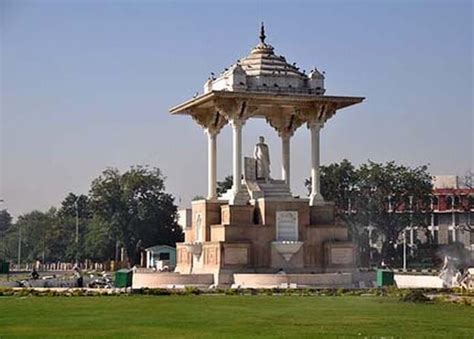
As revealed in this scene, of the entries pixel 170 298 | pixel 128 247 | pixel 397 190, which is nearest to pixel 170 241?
pixel 128 247

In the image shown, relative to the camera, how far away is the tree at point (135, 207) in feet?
A: 293

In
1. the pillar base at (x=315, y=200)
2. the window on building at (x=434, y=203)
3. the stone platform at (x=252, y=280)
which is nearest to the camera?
the stone platform at (x=252, y=280)

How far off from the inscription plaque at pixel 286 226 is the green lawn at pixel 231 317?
13545mm

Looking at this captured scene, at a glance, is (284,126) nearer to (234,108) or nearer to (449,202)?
(234,108)

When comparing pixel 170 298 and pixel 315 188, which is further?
pixel 315 188

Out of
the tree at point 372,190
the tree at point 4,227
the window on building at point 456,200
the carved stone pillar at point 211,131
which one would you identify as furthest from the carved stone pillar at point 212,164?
the tree at point 4,227

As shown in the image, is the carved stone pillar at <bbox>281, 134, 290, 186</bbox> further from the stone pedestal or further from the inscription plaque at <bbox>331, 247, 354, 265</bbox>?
the inscription plaque at <bbox>331, 247, 354, 265</bbox>

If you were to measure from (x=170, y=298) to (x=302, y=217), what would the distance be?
1501 cm

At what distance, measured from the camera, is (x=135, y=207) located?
89812 millimetres

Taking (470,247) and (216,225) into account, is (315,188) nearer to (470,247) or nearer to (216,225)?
(216,225)

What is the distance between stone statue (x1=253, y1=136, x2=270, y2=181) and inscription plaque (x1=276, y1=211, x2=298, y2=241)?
379 cm

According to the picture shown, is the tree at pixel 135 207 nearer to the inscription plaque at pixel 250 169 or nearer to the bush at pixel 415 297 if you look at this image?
the inscription plaque at pixel 250 169

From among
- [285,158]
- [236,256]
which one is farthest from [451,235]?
[236,256]

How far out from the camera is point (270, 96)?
4866 cm
